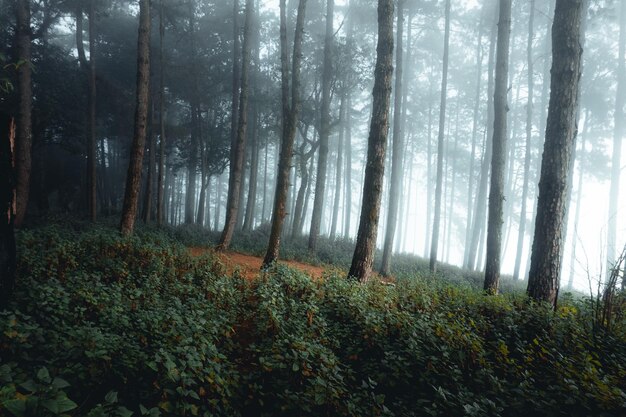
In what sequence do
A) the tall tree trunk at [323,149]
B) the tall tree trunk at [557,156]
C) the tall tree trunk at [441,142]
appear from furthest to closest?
the tall tree trunk at [441,142]
the tall tree trunk at [323,149]
the tall tree trunk at [557,156]

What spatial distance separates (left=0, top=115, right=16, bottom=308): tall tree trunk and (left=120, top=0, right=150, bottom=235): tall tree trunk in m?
6.40

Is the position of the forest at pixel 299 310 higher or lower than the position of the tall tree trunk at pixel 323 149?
lower

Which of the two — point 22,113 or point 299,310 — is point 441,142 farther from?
point 22,113

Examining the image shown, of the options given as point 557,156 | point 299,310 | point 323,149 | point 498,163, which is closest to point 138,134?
point 299,310

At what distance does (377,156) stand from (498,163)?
4.76 metres

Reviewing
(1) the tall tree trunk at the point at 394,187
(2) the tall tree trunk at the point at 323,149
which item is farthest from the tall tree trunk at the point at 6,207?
(2) the tall tree trunk at the point at 323,149

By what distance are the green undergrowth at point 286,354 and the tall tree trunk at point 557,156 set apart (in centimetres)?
92

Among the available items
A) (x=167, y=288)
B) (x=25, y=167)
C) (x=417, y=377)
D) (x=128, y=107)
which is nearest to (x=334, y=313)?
(x=417, y=377)

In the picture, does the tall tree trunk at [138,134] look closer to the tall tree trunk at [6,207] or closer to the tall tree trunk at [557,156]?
the tall tree trunk at [6,207]

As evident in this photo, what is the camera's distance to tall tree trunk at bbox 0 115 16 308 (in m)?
4.19

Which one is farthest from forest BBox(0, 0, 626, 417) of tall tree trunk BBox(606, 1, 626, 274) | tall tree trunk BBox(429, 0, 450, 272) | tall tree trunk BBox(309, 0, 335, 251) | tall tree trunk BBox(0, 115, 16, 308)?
tall tree trunk BBox(606, 1, 626, 274)

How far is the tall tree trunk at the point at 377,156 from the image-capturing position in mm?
8211

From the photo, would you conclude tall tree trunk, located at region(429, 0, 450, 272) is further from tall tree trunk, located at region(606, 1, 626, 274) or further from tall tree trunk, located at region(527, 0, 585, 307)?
tall tree trunk, located at region(606, 1, 626, 274)

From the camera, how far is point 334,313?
5.91m
